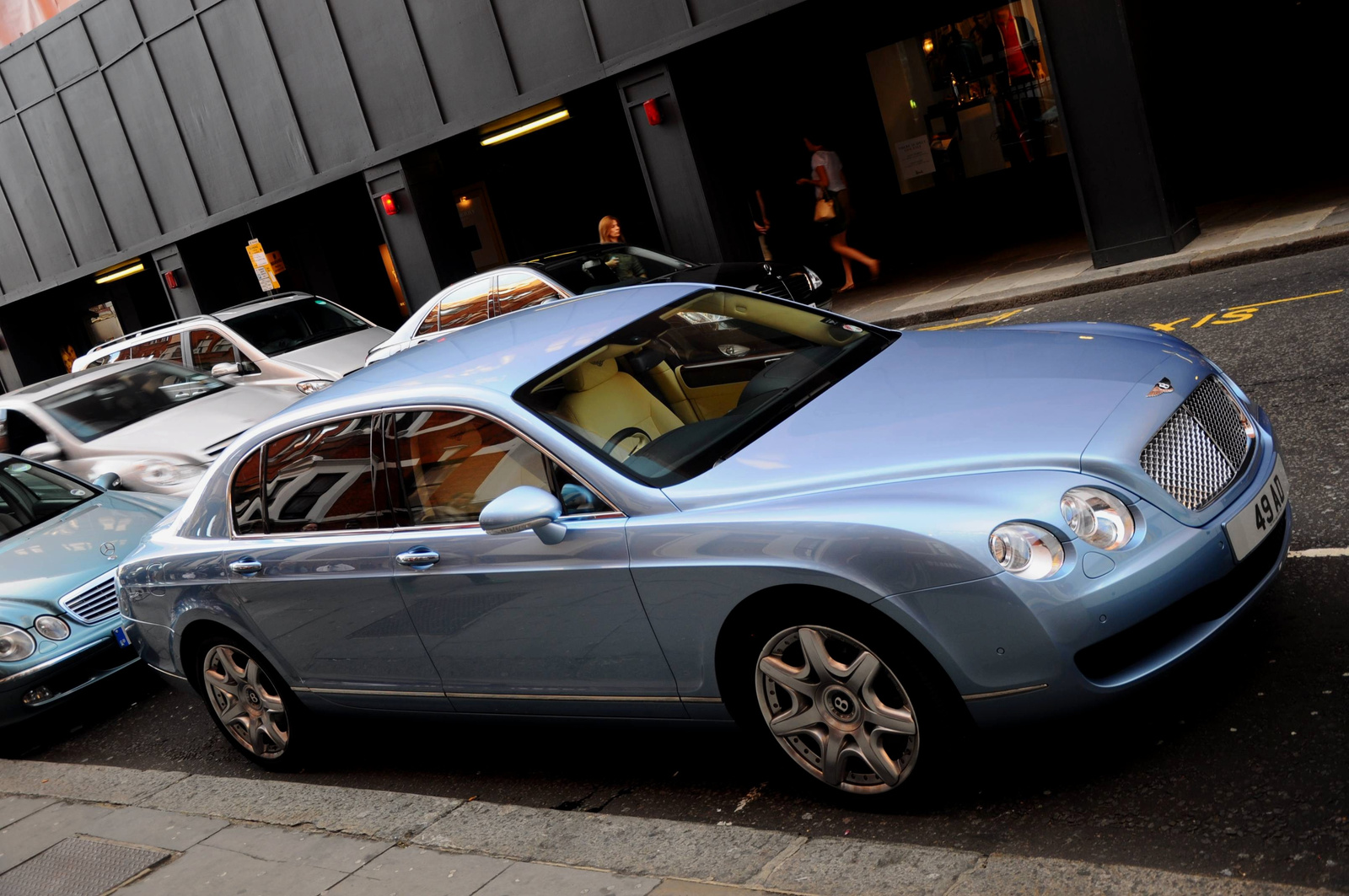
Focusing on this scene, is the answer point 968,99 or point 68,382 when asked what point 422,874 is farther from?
point 968,99

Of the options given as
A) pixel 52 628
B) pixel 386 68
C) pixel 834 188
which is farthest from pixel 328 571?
pixel 386 68

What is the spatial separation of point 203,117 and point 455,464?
58.6 feet

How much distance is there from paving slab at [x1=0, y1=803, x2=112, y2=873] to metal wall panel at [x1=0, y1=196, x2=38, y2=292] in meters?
22.3

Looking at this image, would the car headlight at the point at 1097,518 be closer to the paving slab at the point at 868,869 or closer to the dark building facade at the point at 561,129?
the paving slab at the point at 868,869

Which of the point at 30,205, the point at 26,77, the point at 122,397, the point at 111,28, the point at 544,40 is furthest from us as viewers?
the point at 30,205

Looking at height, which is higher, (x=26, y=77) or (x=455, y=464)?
(x=26, y=77)

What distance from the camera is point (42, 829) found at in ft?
17.6

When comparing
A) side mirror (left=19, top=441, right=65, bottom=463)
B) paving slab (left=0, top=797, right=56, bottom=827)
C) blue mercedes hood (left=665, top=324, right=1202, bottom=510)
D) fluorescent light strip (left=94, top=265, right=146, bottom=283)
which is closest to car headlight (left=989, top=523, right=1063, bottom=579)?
blue mercedes hood (left=665, top=324, right=1202, bottom=510)

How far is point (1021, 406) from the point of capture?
147 inches

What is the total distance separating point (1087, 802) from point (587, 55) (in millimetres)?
12925

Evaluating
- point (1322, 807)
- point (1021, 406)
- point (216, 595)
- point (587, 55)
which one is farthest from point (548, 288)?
point (1322, 807)

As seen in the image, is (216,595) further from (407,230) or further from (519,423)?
(407,230)

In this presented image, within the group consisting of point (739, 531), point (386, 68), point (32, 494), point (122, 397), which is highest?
point (386, 68)

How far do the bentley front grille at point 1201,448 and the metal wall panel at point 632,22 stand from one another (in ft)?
35.9
